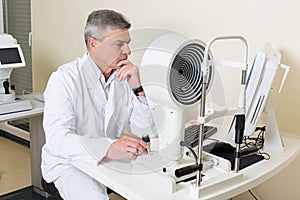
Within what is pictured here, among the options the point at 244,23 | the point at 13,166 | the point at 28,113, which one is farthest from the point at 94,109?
the point at 13,166

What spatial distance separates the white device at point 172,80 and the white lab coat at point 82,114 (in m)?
0.27

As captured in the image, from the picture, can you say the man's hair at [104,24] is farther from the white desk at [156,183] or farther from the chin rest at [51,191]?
the chin rest at [51,191]

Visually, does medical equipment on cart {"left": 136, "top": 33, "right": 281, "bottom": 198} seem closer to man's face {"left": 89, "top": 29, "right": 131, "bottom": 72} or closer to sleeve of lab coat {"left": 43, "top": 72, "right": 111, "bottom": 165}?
sleeve of lab coat {"left": 43, "top": 72, "right": 111, "bottom": 165}

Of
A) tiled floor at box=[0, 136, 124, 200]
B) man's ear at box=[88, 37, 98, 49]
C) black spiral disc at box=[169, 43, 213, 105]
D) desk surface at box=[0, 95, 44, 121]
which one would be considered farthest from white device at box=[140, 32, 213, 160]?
tiled floor at box=[0, 136, 124, 200]

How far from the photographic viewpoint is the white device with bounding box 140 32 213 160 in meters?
1.29

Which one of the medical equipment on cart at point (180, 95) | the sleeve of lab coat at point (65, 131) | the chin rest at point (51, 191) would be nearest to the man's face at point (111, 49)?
the sleeve of lab coat at point (65, 131)

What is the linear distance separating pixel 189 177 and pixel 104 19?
2.66ft

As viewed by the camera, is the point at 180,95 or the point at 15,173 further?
the point at 15,173

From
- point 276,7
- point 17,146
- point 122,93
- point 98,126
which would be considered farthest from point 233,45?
point 17,146

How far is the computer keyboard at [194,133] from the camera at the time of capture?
5.13 ft

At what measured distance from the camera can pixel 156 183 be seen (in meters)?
1.32

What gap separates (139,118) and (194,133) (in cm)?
39

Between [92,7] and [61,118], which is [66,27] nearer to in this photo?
[92,7]

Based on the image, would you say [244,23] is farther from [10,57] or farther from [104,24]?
[10,57]
